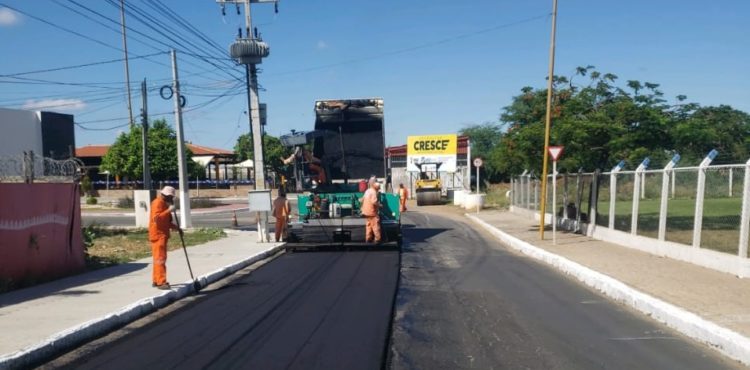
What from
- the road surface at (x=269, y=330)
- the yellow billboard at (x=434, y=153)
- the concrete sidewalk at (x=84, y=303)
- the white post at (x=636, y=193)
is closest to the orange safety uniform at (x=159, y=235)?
the concrete sidewalk at (x=84, y=303)

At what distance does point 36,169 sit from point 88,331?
16.6 ft

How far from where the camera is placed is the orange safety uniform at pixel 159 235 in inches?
415

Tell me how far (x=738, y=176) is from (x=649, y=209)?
3976 mm

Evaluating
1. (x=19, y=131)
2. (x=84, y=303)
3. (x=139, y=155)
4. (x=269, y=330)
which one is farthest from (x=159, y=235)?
(x=139, y=155)

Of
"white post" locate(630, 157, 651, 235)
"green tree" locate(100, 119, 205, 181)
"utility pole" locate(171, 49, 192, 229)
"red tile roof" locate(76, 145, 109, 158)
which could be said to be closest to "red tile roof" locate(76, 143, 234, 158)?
"red tile roof" locate(76, 145, 109, 158)

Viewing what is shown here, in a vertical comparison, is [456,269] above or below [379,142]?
below

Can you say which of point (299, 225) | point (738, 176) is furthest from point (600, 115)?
point (299, 225)

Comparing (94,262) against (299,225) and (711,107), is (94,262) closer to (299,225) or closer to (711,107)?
(299,225)

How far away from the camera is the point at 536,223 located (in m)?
26.0

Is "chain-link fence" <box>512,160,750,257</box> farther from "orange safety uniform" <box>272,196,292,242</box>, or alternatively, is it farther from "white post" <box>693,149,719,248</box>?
"orange safety uniform" <box>272,196,292,242</box>

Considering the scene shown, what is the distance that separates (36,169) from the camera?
11.6 metres

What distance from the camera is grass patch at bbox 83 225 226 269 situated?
14781mm

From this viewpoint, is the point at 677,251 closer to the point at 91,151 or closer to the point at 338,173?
the point at 338,173

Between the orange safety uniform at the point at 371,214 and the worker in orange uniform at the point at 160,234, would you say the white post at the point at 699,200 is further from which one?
the worker in orange uniform at the point at 160,234
